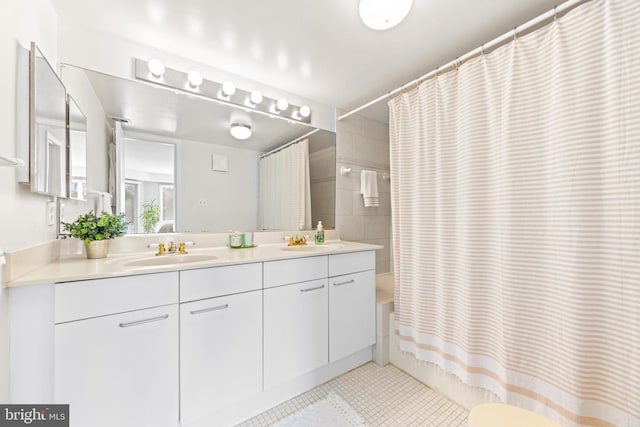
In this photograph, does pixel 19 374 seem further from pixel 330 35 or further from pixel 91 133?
pixel 330 35

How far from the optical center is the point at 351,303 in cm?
175

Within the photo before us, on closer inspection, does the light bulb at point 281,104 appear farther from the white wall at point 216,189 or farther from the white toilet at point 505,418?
the white toilet at point 505,418

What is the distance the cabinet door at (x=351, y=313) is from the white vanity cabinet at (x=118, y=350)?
926 mm

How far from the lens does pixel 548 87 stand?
1.14 meters

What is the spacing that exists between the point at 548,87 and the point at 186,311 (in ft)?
6.52

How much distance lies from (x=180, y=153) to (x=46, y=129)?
657 millimetres

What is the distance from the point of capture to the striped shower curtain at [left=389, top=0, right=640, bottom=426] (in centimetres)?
95

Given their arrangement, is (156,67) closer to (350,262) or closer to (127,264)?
(127,264)

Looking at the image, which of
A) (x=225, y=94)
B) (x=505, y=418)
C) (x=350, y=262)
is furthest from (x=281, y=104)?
(x=505, y=418)

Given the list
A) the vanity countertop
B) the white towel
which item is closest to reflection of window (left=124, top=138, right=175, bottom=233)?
the vanity countertop

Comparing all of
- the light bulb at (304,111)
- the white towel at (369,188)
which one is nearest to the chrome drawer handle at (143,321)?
the light bulb at (304,111)

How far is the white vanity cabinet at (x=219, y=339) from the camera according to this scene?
3.79 ft

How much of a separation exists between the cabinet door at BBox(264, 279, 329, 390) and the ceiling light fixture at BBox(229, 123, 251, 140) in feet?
3.94

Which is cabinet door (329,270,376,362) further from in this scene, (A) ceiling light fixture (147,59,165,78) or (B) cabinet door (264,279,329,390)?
(A) ceiling light fixture (147,59,165,78)
